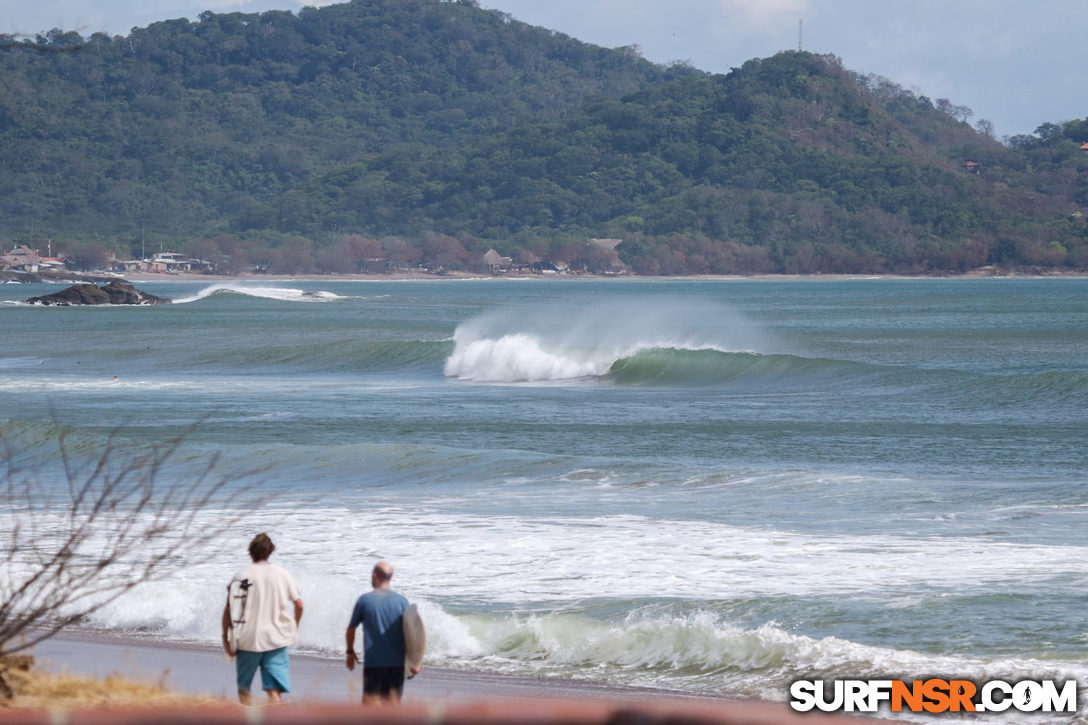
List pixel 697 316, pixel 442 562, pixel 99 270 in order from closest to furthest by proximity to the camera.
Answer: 1. pixel 442 562
2. pixel 697 316
3. pixel 99 270

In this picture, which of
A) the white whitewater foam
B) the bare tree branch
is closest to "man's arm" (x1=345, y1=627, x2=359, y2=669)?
the white whitewater foam

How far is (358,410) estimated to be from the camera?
96.1 feet

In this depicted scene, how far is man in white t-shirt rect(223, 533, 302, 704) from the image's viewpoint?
7.33 m

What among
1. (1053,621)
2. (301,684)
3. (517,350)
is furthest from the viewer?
(517,350)

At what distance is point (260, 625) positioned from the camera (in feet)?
24.0

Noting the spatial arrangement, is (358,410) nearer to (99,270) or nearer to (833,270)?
(833,270)

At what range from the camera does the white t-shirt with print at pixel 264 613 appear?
289 inches

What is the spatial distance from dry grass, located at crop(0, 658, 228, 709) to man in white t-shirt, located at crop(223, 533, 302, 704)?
1.20 feet

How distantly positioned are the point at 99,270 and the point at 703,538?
189634mm

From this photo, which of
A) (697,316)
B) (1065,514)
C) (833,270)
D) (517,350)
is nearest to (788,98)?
(833,270)

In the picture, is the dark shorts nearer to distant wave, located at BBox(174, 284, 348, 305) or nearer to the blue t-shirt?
the blue t-shirt

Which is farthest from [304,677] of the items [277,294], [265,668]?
[277,294]

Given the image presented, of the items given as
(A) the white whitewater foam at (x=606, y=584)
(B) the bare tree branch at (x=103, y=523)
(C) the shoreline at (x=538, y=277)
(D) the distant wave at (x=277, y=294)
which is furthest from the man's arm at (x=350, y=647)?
(C) the shoreline at (x=538, y=277)

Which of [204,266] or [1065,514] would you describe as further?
[204,266]
